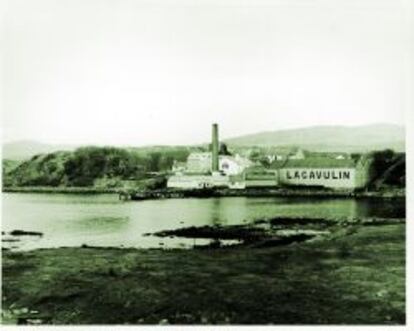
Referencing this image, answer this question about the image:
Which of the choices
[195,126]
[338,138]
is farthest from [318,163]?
[195,126]

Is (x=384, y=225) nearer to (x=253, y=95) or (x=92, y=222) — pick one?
(x=253, y=95)

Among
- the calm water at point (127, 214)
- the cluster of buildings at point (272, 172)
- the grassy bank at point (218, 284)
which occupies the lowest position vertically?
the grassy bank at point (218, 284)

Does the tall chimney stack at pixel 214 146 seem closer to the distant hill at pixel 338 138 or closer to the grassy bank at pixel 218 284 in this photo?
the distant hill at pixel 338 138

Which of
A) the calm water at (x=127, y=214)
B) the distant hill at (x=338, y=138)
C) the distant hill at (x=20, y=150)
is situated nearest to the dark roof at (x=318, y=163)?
the distant hill at (x=338, y=138)

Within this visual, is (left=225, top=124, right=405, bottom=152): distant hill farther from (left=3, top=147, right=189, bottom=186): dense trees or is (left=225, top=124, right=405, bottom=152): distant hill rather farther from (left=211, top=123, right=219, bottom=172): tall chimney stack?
(left=3, top=147, right=189, bottom=186): dense trees

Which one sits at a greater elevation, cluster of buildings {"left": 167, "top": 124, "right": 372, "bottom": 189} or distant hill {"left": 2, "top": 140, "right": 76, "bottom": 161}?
distant hill {"left": 2, "top": 140, "right": 76, "bottom": 161}

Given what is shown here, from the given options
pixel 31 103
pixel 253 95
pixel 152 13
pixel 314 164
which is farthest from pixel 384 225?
pixel 31 103

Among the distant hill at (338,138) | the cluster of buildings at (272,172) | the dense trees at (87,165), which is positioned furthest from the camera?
the cluster of buildings at (272,172)

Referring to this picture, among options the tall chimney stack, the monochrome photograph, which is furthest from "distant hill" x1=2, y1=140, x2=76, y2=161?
the tall chimney stack
